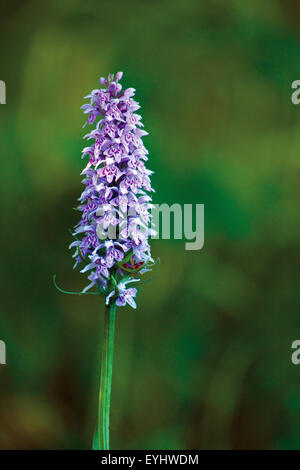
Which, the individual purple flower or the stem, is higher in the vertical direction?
the individual purple flower

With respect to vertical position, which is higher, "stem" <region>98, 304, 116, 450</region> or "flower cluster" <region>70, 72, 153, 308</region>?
"flower cluster" <region>70, 72, 153, 308</region>

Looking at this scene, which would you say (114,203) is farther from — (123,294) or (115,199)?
(123,294)

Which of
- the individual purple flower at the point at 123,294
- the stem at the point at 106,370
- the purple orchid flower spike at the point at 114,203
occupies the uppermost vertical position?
the purple orchid flower spike at the point at 114,203

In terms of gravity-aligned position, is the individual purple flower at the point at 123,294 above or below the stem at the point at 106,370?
above

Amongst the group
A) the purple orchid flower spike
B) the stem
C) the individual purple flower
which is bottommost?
the stem

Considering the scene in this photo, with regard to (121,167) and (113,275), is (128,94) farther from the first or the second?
(113,275)
